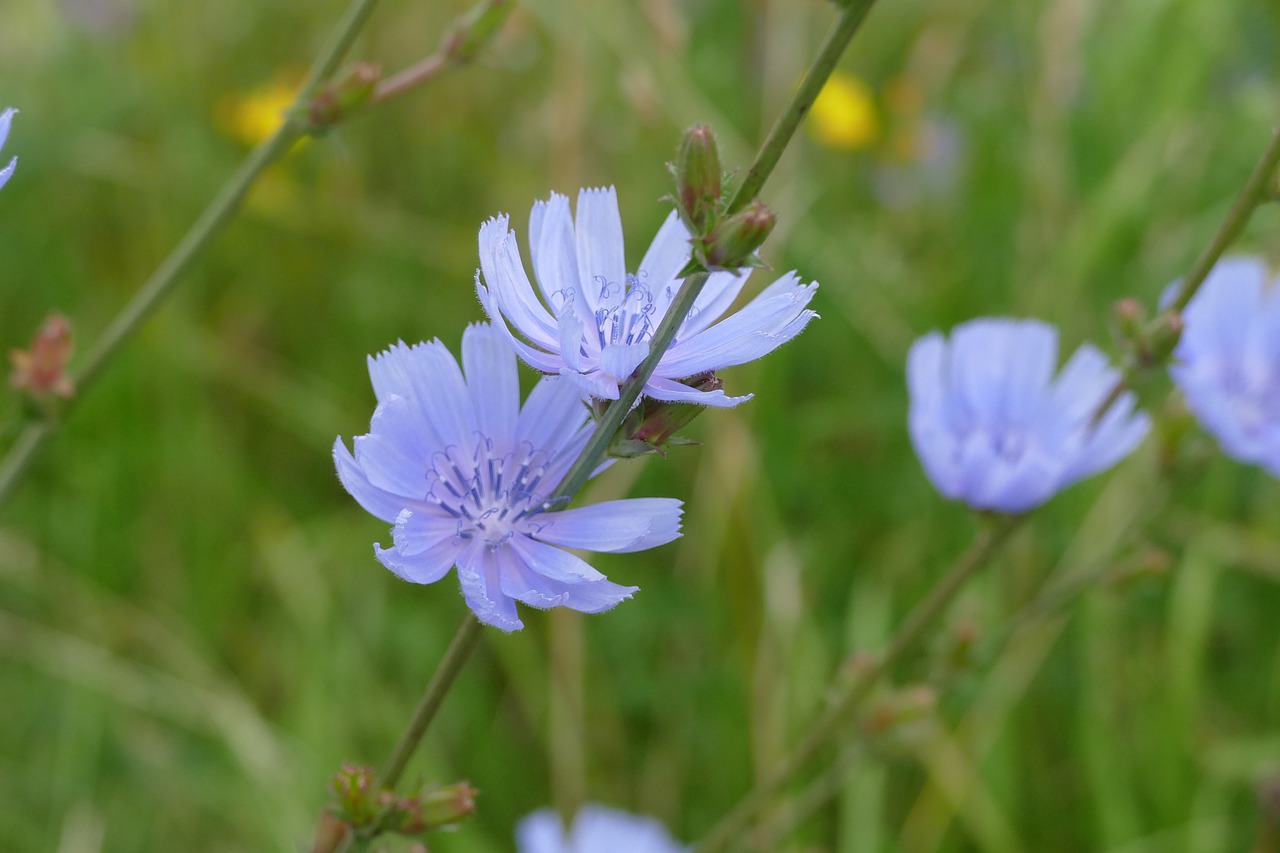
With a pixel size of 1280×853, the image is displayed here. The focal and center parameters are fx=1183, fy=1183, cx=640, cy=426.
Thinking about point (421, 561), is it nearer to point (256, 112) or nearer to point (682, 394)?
point (682, 394)

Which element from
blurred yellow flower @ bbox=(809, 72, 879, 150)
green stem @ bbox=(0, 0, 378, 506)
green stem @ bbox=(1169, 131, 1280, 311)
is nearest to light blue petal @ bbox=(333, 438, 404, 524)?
green stem @ bbox=(0, 0, 378, 506)

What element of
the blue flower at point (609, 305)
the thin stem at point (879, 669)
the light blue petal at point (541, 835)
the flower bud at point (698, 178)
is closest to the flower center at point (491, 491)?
the blue flower at point (609, 305)

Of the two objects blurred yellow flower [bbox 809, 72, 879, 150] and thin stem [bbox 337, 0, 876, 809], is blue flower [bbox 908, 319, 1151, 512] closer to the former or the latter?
thin stem [bbox 337, 0, 876, 809]

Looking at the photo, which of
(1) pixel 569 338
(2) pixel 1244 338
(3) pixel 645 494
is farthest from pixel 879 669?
(3) pixel 645 494

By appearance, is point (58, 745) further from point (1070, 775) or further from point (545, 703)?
point (1070, 775)

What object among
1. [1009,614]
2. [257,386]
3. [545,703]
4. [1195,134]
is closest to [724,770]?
[545,703]

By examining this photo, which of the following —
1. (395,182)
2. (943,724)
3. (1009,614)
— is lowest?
(943,724)

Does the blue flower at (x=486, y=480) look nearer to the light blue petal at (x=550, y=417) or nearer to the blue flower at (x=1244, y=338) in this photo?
the light blue petal at (x=550, y=417)

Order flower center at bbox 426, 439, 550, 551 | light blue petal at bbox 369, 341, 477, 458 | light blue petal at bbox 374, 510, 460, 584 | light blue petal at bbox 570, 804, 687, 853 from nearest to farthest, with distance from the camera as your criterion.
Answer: light blue petal at bbox 374, 510, 460, 584 < light blue petal at bbox 369, 341, 477, 458 < flower center at bbox 426, 439, 550, 551 < light blue petal at bbox 570, 804, 687, 853
